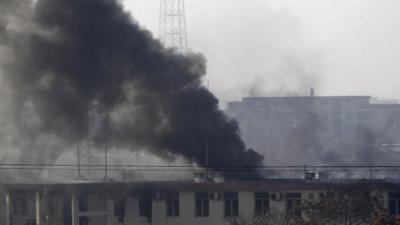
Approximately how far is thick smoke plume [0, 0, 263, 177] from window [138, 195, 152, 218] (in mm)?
6995

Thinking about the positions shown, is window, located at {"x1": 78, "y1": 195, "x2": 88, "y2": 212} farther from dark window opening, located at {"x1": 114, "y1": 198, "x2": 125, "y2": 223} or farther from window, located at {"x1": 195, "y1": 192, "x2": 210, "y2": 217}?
window, located at {"x1": 195, "y1": 192, "x2": 210, "y2": 217}

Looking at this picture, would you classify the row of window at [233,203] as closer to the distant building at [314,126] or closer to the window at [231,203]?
the window at [231,203]

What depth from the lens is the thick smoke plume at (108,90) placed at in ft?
156

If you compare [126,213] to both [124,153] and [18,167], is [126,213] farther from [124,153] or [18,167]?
[124,153]

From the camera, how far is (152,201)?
133ft

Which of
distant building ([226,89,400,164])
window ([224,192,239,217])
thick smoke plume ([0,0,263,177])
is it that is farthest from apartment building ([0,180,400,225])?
distant building ([226,89,400,164])

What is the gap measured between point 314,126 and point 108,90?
140 ft

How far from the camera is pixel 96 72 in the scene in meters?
48.9

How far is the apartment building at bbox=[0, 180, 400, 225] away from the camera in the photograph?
39.1 m

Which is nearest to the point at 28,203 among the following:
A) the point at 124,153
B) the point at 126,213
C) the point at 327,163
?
the point at 126,213

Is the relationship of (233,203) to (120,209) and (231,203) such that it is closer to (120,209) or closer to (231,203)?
(231,203)

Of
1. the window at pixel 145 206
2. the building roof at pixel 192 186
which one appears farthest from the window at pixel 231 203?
the window at pixel 145 206

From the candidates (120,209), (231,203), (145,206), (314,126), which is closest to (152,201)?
(145,206)

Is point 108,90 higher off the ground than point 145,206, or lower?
higher
